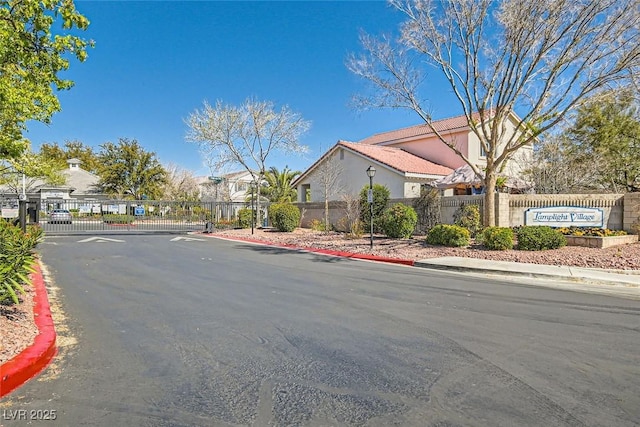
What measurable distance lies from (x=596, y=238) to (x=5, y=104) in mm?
17090

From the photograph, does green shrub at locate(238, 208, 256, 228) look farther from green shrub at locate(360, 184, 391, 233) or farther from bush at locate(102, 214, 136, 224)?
green shrub at locate(360, 184, 391, 233)

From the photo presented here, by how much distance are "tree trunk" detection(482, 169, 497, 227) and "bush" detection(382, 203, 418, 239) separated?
3279mm

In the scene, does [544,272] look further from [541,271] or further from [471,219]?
[471,219]

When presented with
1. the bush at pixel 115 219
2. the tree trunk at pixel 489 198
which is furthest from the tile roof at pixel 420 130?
the bush at pixel 115 219

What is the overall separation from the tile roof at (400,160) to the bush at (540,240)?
11705 mm

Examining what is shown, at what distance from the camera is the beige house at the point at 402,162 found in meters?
26.3

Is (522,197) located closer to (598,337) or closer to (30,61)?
(598,337)

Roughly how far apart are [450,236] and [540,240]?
10.1ft

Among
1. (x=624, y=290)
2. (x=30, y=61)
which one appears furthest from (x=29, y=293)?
(x=624, y=290)

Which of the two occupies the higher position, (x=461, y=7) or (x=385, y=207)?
(x=461, y=7)

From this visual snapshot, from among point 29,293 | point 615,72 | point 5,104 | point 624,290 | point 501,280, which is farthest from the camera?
point 615,72

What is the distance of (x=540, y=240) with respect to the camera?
1418 centimetres

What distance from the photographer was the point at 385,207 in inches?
837

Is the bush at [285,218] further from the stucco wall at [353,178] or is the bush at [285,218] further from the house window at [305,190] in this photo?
the house window at [305,190]
